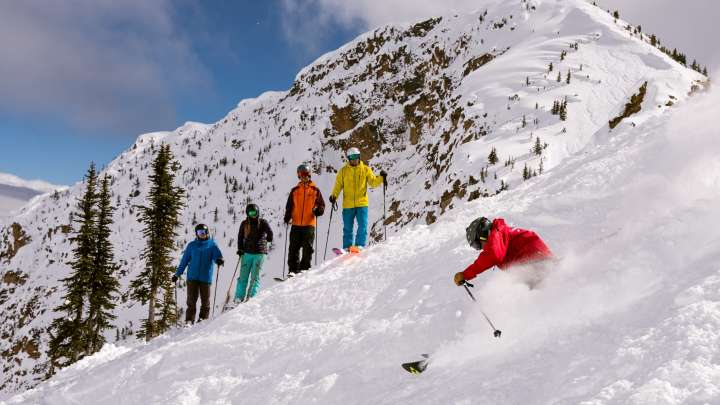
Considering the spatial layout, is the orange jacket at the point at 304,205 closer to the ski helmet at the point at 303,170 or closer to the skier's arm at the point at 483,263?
the ski helmet at the point at 303,170

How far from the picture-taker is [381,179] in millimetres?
9211

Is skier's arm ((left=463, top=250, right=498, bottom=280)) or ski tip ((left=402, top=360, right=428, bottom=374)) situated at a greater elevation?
skier's arm ((left=463, top=250, right=498, bottom=280))

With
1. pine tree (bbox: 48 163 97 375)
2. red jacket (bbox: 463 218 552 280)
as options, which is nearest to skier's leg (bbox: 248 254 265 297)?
red jacket (bbox: 463 218 552 280)

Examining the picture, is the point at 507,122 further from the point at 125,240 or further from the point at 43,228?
the point at 43,228

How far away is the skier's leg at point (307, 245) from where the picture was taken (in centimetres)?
937

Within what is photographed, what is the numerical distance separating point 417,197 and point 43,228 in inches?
2966

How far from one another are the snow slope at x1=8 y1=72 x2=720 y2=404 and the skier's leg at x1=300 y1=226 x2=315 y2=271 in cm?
72

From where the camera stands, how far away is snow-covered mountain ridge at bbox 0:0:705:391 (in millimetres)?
27766

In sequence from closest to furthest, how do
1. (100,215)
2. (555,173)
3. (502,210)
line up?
(502,210)
(555,173)
(100,215)

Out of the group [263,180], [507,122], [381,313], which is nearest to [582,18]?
[507,122]

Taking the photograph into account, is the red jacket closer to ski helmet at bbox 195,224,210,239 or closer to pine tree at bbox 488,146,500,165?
ski helmet at bbox 195,224,210,239

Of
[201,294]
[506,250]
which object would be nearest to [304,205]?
[201,294]

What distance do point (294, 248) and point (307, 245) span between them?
286mm

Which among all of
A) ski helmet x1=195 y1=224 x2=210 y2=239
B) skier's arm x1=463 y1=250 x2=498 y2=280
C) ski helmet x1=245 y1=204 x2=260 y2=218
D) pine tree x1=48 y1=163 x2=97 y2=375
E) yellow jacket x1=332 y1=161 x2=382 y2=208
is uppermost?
yellow jacket x1=332 y1=161 x2=382 y2=208
